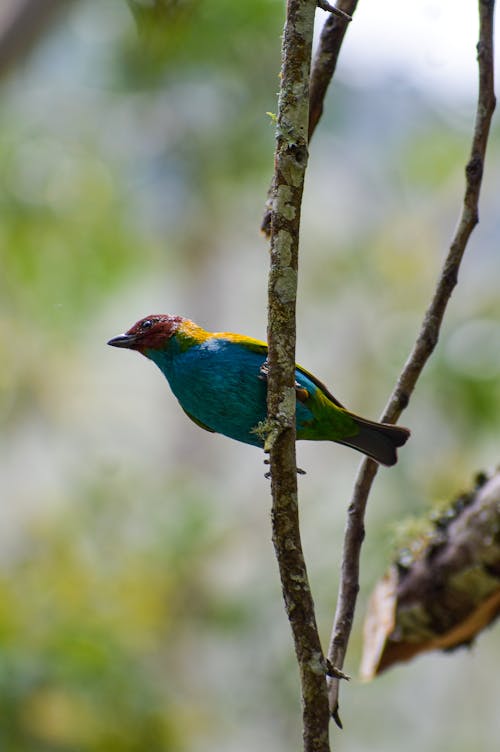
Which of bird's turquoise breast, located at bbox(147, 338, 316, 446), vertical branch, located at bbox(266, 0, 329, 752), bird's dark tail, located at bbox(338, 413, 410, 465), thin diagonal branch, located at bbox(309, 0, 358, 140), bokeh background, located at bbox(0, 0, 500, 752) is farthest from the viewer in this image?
bokeh background, located at bbox(0, 0, 500, 752)

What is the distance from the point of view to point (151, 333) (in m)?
3.60

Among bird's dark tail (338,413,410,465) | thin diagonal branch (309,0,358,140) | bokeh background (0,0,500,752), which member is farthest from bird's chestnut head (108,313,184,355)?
bokeh background (0,0,500,752)

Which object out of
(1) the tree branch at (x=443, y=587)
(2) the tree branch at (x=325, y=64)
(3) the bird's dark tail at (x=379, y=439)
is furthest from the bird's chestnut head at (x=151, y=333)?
(1) the tree branch at (x=443, y=587)

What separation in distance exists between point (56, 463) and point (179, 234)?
4023mm

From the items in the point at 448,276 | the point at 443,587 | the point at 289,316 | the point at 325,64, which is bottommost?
the point at 443,587

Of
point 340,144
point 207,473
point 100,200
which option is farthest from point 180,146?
point 207,473

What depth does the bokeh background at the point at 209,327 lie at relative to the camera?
304 inches

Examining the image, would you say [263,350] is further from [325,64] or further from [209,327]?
[209,327]

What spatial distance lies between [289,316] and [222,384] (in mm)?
796

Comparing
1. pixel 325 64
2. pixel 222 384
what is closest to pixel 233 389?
pixel 222 384

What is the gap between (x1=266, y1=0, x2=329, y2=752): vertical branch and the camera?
99.6 inches

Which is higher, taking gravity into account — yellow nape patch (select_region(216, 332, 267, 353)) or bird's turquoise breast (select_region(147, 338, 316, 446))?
yellow nape patch (select_region(216, 332, 267, 353))

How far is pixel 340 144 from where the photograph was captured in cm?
1169

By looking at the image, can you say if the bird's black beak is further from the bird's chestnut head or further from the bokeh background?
the bokeh background
